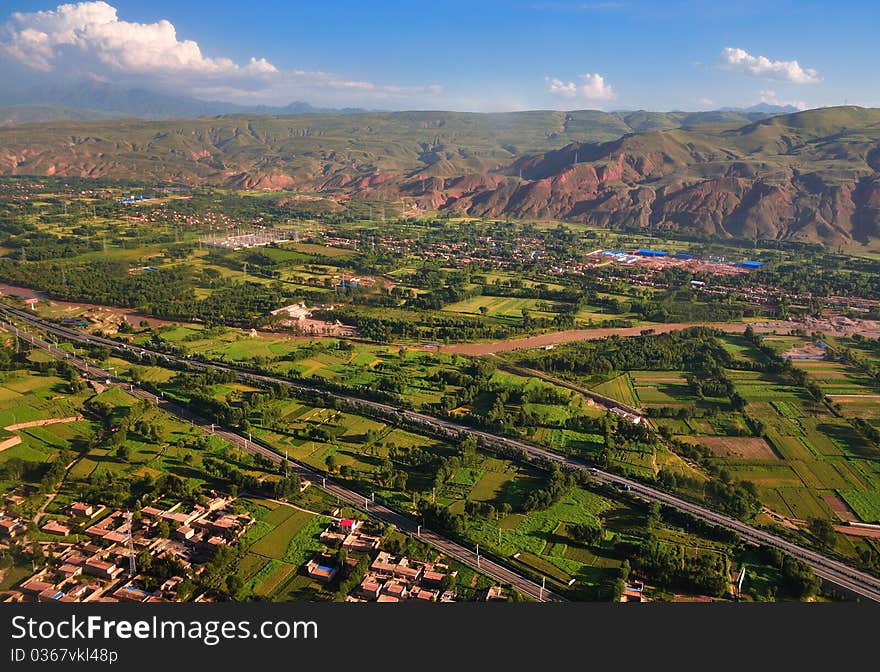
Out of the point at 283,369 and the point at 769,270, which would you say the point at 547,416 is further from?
the point at 769,270

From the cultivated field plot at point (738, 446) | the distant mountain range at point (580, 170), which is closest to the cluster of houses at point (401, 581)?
the cultivated field plot at point (738, 446)

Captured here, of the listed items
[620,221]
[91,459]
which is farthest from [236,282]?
[620,221]

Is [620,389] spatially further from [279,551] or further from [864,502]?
[279,551]

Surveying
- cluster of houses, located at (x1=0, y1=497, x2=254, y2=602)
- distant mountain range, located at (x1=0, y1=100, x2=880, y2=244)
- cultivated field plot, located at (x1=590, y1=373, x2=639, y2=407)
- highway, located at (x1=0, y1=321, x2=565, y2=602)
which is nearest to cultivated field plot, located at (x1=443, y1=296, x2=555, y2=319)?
cultivated field plot, located at (x1=590, y1=373, x2=639, y2=407)

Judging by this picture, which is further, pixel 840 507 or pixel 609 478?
pixel 609 478

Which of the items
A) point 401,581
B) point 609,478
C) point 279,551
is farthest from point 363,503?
point 609,478

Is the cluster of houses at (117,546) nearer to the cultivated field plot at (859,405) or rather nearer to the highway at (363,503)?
the highway at (363,503)
